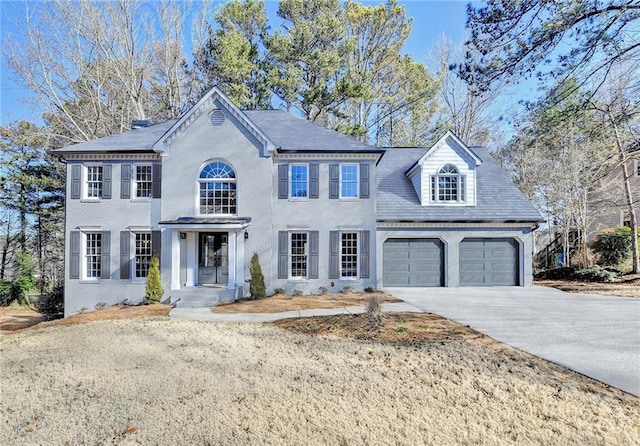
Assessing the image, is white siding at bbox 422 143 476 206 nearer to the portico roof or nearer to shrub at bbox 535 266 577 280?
shrub at bbox 535 266 577 280

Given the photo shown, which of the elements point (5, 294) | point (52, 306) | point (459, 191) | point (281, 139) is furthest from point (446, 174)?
point (5, 294)

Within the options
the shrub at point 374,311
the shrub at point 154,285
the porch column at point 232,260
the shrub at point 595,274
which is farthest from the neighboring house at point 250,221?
the shrub at point 374,311

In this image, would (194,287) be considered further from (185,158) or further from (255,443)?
(255,443)

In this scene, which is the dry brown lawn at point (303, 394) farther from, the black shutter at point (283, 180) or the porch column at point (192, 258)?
the black shutter at point (283, 180)

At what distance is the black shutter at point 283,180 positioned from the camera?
14.6 m

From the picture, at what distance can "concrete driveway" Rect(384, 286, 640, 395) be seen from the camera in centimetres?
546

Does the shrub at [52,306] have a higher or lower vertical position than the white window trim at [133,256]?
lower

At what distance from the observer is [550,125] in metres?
10.1

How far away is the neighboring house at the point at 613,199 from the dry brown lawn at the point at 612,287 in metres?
5.15

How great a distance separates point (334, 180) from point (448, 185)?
5.48 meters

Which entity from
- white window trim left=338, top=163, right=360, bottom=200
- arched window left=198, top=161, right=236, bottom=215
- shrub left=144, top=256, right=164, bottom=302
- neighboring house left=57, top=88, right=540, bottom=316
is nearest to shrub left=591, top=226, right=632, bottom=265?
neighboring house left=57, top=88, right=540, bottom=316

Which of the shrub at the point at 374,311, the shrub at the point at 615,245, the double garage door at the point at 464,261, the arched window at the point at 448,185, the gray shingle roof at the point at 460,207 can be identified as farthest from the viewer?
the shrub at the point at 615,245

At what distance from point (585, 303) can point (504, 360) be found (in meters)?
7.97

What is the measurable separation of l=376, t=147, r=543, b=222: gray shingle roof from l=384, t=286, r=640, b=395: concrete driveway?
307 cm
